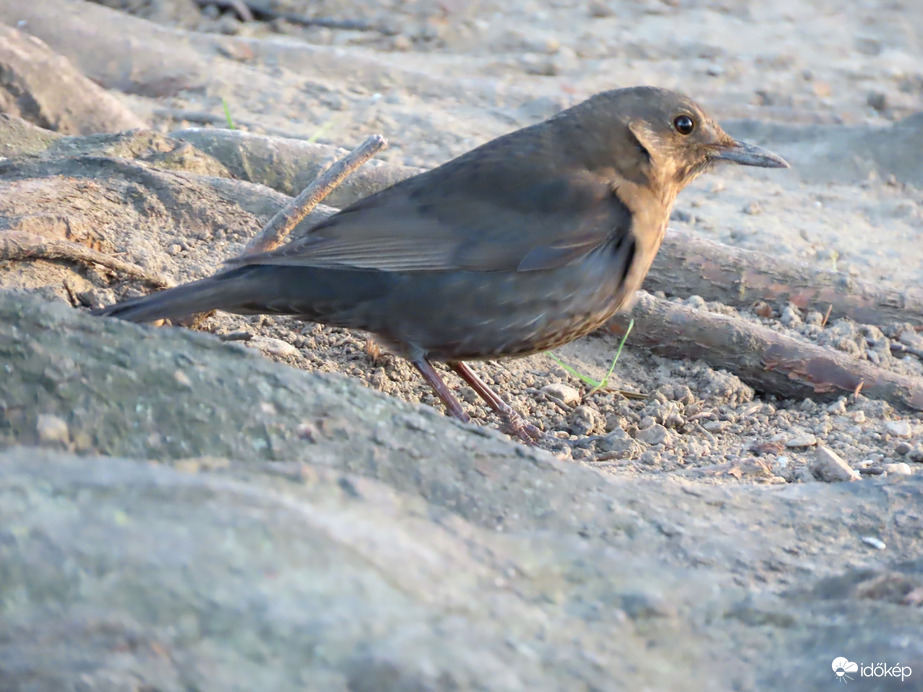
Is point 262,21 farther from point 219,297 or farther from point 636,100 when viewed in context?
point 219,297

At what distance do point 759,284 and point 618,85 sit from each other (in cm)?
331

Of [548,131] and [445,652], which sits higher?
[548,131]

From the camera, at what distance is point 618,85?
7.82 meters

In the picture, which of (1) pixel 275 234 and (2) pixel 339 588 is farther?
(1) pixel 275 234

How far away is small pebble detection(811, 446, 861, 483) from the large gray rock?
672mm

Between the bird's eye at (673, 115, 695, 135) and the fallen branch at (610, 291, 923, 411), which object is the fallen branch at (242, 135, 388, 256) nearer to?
the bird's eye at (673, 115, 695, 135)

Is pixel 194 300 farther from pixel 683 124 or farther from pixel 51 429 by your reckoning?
pixel 683 124

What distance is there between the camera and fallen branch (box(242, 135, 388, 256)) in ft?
12.6

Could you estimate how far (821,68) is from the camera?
8.59m

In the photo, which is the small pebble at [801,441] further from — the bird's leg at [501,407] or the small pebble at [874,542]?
the small pebble at [874,542]

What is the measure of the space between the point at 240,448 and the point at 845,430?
8.52 feet

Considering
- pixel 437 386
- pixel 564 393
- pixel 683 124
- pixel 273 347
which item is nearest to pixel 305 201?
pixel 273 347

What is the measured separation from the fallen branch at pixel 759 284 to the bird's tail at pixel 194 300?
2100 millimetres

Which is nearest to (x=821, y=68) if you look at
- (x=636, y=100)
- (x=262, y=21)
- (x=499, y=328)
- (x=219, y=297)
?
(x=262, y=21)
